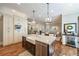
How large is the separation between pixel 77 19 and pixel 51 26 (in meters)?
0.57

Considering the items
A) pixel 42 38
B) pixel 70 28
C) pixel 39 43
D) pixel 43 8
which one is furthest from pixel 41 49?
pixel 43 8

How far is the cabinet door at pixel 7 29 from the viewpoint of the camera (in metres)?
2.09

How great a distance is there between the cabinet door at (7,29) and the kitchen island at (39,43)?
33cm

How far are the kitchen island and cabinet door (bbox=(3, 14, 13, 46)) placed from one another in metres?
0.33

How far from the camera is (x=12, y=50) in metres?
2.17

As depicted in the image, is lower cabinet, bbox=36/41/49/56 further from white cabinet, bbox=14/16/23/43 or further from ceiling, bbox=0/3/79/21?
ceiling, bbox=0/3/79/21

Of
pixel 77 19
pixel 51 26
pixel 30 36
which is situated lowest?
pixel 30 36

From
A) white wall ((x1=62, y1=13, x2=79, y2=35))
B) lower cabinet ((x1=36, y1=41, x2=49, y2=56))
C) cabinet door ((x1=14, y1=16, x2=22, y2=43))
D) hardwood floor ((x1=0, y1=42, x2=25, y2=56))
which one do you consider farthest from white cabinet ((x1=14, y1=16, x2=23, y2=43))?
white wall ((x1=62, y1=13, x2=79, y2=35))

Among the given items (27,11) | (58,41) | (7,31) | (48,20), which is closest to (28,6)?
(27,11)

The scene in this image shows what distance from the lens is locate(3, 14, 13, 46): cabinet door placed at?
6.87 feet

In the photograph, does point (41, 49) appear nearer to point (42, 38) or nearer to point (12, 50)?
point (42, 38)

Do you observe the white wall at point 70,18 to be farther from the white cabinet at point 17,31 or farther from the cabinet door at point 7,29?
the cabinet door at point 7,29

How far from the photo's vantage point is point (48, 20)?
2.20 m

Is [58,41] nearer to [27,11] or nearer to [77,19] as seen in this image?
[77,19]
